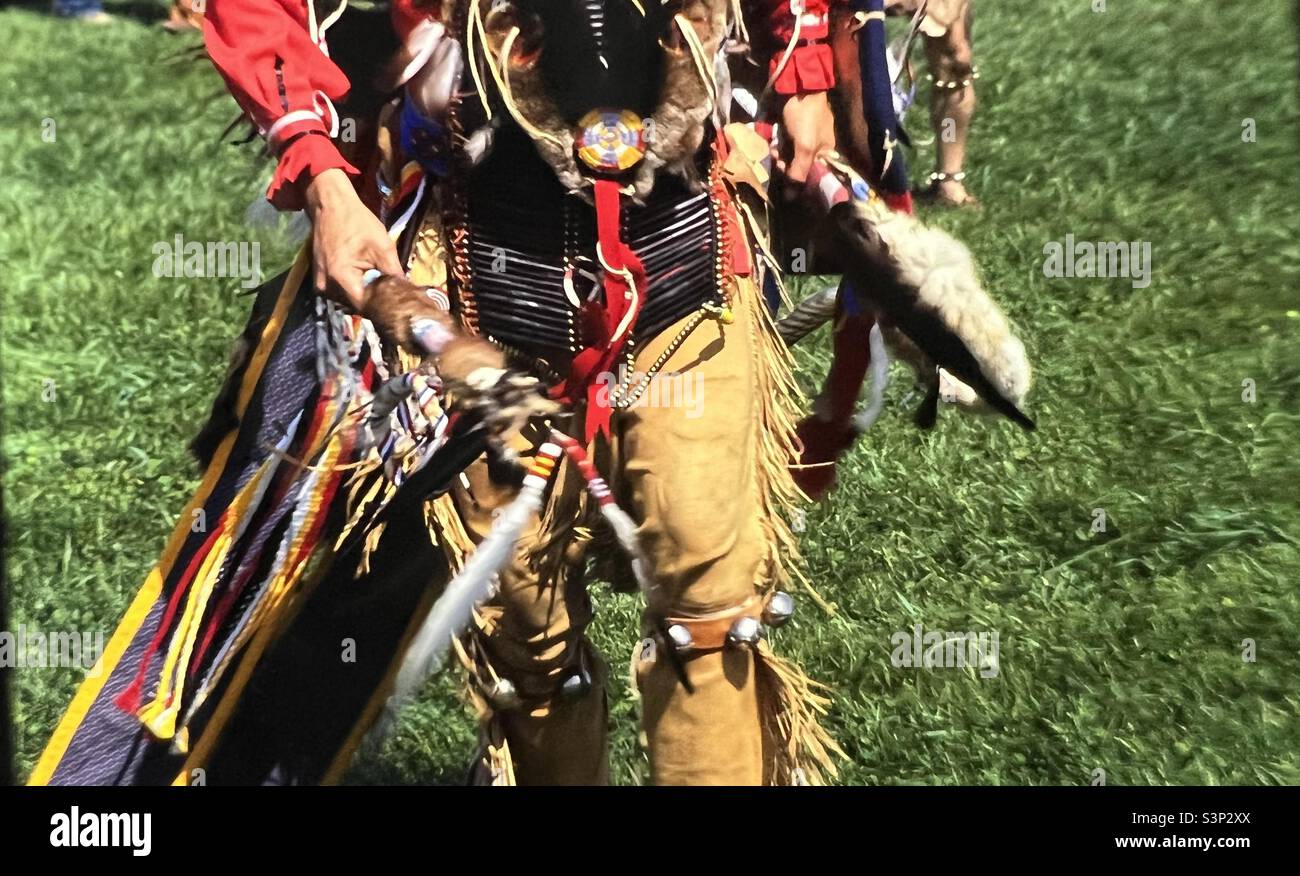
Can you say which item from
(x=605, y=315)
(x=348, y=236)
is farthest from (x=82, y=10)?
(x=605, y=315)

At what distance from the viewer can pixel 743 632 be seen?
86.7 inches

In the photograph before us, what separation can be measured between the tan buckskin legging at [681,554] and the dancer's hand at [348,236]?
32 cm

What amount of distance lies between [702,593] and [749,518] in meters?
0.13

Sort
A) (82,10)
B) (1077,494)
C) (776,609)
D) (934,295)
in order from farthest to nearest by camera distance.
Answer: (82,10)
(1077,494)
(934,295)
(776,609)

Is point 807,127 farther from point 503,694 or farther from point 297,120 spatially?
point 503,694

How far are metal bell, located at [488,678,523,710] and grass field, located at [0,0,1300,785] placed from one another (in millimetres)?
230

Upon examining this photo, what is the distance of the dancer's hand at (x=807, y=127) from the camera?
2.37 meters

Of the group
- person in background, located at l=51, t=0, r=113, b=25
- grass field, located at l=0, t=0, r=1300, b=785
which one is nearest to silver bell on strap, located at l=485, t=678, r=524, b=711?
grass field, located at l=0, t=0, r=1300, b=785

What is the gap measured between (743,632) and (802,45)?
0.86 metres

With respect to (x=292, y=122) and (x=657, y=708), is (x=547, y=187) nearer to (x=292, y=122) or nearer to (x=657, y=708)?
(x=292, y=122)

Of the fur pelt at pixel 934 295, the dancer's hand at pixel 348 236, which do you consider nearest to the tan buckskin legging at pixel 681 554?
the fur pelt at pixel 934 295

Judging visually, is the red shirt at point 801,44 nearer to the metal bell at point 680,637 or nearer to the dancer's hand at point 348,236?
the dancer's hand at point 348,236

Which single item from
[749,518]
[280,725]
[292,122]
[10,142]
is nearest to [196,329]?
[10,142]

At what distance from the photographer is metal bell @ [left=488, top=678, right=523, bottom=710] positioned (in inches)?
92.6
